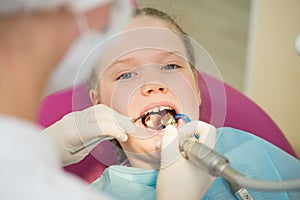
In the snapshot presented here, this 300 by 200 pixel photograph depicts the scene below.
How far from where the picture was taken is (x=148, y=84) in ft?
2.81

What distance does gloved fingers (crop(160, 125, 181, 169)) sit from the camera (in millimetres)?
842

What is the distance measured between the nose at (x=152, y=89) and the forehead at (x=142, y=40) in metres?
0.05

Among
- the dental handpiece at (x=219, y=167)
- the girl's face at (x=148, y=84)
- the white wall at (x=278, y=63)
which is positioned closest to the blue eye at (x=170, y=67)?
the girl's face at (x=148, y=84)

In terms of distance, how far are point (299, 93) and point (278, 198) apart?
293 millimetres

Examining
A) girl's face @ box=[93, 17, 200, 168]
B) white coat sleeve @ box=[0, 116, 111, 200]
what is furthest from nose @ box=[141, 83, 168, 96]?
white coat sleeve @ box=[0, 116, 111, 200]

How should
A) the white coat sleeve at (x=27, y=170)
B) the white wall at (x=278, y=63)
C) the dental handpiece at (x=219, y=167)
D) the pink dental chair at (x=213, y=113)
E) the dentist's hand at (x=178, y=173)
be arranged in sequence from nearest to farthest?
the white coat sleeve at (x=27, y=170) → the dental handpiece at (x=219, y=167) → the dentist's hand at (x=178, y=173) → the pink dental chair at (x=213, y=113) → the white wall at (x=278, y=63)

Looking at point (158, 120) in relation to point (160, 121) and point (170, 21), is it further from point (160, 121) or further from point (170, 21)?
point (170, 21)

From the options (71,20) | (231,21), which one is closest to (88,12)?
(71,20)

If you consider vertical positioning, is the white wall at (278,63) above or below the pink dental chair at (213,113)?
A: above

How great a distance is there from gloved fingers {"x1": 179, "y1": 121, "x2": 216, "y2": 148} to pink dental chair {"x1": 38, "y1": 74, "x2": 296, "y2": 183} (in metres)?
0.04

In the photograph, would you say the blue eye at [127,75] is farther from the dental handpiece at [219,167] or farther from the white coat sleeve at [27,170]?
the white coat sleeve at [27,170]

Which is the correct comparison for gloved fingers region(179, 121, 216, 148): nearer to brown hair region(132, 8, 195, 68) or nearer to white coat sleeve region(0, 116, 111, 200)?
brown hair region(132, 8, 195, 68)

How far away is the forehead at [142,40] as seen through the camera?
33.3 inches

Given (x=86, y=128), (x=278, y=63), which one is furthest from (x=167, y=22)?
(x=278, y=63)
